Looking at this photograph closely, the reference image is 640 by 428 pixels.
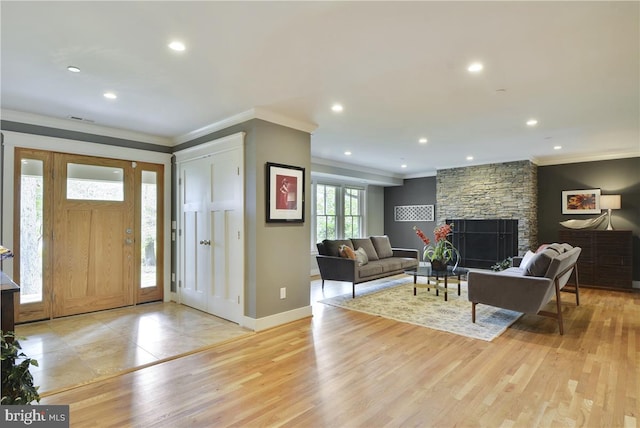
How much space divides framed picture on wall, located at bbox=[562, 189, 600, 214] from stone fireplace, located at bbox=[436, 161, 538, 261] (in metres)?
0.51

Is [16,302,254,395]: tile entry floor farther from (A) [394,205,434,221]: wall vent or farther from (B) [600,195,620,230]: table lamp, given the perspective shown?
(B) [600,195,620,230]: table lamp

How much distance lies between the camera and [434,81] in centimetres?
300

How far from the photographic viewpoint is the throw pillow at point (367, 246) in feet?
21.6

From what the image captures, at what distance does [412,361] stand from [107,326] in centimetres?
338

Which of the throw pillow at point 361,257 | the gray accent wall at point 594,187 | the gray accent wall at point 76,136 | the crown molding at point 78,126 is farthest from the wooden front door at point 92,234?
the gray accent wall at point 594,187

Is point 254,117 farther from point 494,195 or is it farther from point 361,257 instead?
point 494,195

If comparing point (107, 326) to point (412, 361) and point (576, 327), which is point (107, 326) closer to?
point (412, 361)

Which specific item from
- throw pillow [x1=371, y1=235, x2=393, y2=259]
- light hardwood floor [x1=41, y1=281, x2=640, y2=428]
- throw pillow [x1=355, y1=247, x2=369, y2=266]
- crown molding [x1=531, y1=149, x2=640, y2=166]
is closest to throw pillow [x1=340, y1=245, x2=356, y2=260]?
throw pillow [x1=355, y1=247, x2=369, y2=266]

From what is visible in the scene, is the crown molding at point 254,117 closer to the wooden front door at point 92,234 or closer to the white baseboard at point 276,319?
the wooden front door at point 92,234

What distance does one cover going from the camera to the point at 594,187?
254 inches

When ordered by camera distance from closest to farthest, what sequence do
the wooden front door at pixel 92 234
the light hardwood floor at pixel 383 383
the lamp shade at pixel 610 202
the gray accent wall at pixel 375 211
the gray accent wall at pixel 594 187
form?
1. the light hardwood floor at pixel 383 383
2. the wooden front door at pixel 92 234
3. the lamp shade at pixel 610 202
4. the gray accent wall at pixel 594 187
5. the gray accent wall at pixel 375 211

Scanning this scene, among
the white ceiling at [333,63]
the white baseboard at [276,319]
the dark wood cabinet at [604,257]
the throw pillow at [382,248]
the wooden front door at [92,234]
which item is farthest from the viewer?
the throw pillow at [382,248]

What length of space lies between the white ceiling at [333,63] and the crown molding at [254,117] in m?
0.07

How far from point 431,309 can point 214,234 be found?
3.07 meters
